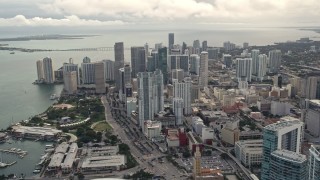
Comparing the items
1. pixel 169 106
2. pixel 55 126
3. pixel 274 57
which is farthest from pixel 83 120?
pixel 274 57

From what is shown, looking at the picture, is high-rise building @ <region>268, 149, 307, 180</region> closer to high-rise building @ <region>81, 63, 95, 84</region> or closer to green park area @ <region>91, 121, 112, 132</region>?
green park area @ <region>91, 121, 112, 132</region>

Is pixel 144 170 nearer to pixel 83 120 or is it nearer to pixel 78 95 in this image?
pixel 83 120

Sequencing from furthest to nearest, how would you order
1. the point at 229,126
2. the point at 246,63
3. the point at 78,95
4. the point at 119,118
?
the point at 246,63
the point at 78,95
the point at 119,118
the point at 229,126

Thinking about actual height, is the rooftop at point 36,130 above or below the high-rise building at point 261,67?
below

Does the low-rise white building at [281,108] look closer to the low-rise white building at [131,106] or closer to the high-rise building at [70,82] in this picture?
the low-rise white building at [131,106]

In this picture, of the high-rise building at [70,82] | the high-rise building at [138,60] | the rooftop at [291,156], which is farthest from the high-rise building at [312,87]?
the high-rise building at [70,82]

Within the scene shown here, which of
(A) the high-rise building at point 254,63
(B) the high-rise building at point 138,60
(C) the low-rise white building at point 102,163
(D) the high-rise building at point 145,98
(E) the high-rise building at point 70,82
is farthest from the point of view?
(A) the high-rise building at point 254,63

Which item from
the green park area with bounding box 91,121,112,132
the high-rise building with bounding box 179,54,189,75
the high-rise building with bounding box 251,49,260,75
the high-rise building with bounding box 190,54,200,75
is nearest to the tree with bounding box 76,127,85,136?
Answer: the green park area with bounding box 91,121,112,132
